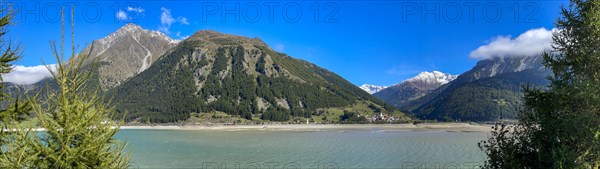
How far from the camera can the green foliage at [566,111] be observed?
9.23 m

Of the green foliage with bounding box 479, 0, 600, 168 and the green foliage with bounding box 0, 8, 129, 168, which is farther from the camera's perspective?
the green foliage with bounding box 479, 0, 600, 168

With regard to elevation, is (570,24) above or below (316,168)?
above

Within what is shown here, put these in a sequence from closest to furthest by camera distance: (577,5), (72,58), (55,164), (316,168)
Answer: (55,164) → (72,58) → (577,5) → (316,168)

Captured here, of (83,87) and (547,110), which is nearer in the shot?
(83,87)

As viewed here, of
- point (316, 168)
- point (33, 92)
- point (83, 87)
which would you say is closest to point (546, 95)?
point (83, 87)

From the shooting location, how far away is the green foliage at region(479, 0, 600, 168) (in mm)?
9234

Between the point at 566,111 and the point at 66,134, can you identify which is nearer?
the point at 66,134

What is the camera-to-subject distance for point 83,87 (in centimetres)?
770

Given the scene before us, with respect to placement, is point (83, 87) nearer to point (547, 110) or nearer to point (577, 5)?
point (547, 110)

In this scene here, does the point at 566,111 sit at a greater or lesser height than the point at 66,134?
greater

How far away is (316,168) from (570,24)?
32734 millimetres

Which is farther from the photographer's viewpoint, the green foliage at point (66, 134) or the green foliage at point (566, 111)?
the green foliage at point (566, 111)

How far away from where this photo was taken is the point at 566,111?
34.2ft

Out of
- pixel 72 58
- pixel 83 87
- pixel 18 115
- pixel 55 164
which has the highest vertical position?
pixel 72 58
